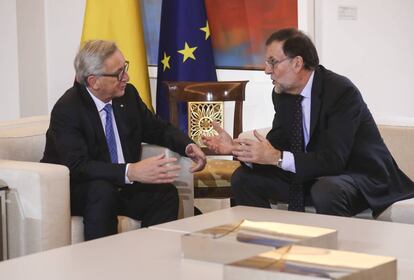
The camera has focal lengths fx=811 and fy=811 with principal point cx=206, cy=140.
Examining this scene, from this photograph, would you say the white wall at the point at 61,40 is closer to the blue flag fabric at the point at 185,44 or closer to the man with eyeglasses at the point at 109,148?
the blue flag fabric at the point at 185,44

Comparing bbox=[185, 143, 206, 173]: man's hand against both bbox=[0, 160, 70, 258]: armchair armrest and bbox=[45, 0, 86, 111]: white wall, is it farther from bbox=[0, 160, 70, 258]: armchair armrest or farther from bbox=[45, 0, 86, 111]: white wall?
bbox=[45, 0, 86, 111]: white wall

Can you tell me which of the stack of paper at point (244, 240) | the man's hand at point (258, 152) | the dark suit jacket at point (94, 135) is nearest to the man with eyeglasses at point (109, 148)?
the dark suit jacket at point (94, 135)

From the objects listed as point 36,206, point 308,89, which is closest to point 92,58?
point 36,206

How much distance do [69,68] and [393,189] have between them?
130 inches

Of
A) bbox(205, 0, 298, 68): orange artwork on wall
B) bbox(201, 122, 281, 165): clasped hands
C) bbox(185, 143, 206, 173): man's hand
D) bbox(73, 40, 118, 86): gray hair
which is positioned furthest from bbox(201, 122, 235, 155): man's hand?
bbox(205, 0, 298, 68): orange artwork on wall

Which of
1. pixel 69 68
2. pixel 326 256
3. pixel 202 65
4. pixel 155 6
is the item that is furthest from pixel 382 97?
pixel 326 256

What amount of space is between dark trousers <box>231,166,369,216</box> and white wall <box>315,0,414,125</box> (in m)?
2.24

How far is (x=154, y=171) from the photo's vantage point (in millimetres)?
3350

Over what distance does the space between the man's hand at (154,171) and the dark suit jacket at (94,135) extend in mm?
62

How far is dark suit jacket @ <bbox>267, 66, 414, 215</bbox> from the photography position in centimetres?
343

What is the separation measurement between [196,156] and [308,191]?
20.7 inches

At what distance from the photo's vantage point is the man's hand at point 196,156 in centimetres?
365

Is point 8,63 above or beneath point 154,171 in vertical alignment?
above

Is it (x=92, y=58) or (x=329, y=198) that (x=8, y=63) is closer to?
(x=92, y=58)
